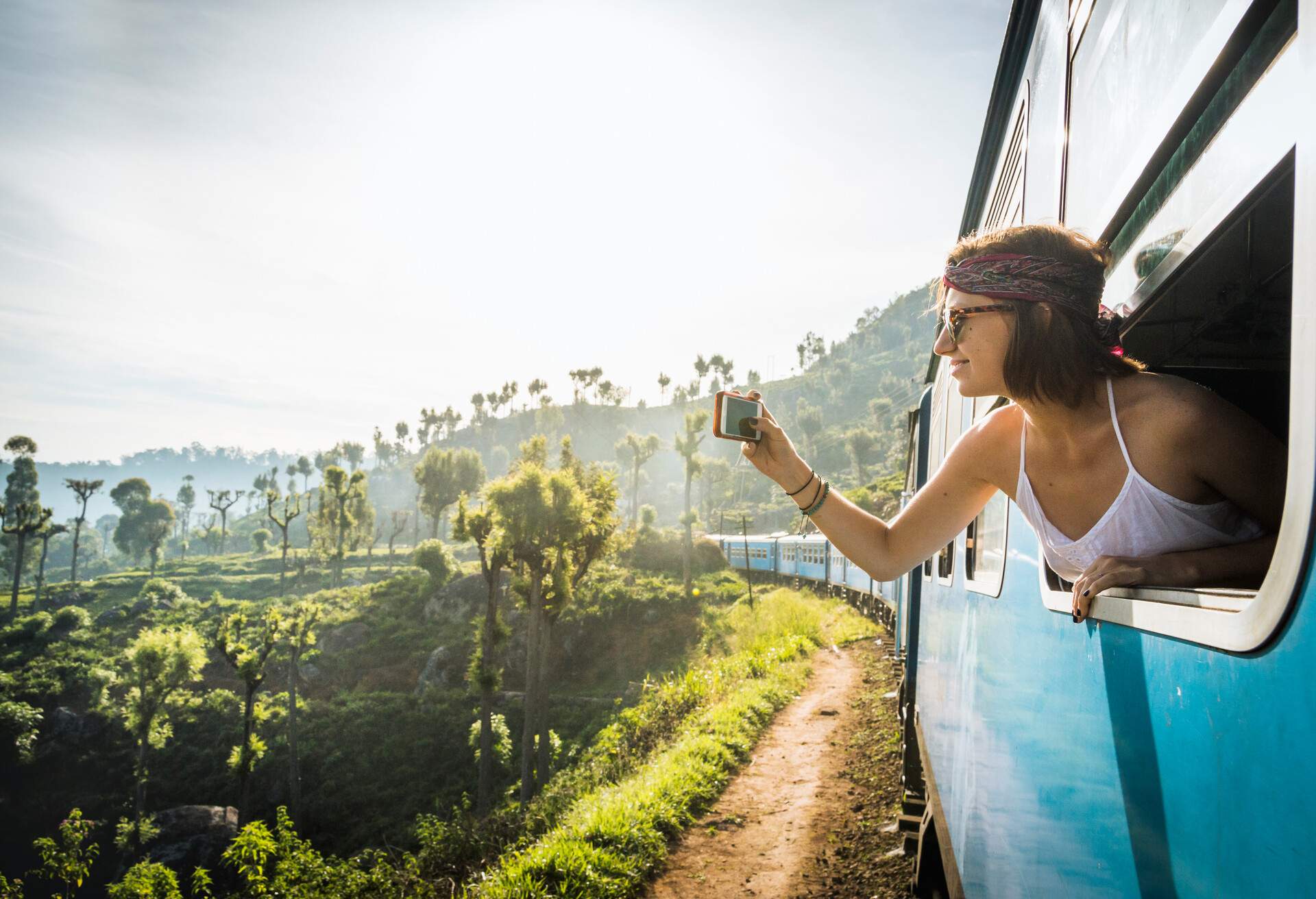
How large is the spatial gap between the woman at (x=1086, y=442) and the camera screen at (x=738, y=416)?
568 mm

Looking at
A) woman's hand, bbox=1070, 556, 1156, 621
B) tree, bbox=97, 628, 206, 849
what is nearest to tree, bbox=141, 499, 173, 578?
tree, bbox=97, 628, 206, 849

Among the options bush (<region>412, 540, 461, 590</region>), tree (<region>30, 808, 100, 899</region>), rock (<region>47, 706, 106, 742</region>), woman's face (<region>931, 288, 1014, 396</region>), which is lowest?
rock (<region>47, 706, 106, 742</region>)

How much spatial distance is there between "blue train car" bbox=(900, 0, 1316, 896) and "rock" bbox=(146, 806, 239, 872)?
28.7m

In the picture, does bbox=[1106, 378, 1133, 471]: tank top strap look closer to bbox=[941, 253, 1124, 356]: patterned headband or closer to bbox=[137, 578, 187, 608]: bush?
bbox=[941, 253, 1124, 356]: patterned headband

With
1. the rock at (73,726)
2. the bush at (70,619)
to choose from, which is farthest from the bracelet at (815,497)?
the bush at (70,619)

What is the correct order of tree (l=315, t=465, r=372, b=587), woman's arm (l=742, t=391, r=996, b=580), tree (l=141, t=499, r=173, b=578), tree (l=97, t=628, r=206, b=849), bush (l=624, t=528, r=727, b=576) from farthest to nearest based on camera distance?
tree (l=141, t=499, r=173, b=578)
tree (l=315, t=465, r=372, b=587)
bush (l=624, t=528, r=727, b=576)
tree (l=97, t=628, r=206, b=849)
woman's arm (l=742, t=391, r=996, b=580)

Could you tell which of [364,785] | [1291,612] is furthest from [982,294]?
[364,785]

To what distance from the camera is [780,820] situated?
25.8 feet

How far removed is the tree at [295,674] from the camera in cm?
2586

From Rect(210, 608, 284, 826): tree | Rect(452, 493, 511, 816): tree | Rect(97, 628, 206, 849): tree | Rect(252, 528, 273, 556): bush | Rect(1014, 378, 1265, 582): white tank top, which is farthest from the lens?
Rect(252, 528, 273, 556): bush

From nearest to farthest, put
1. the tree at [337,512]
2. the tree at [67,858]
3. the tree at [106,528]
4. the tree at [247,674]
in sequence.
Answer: the tree at [67,858]
the tree at [247,674]
the tree at [337,512]
the tree at [106,528]

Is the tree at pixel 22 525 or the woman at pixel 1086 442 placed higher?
the woman at pixel 1086 442

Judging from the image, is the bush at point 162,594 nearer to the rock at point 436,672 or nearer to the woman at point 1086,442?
the rock at point 436,672

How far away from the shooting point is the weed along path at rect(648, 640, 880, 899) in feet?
21.3
